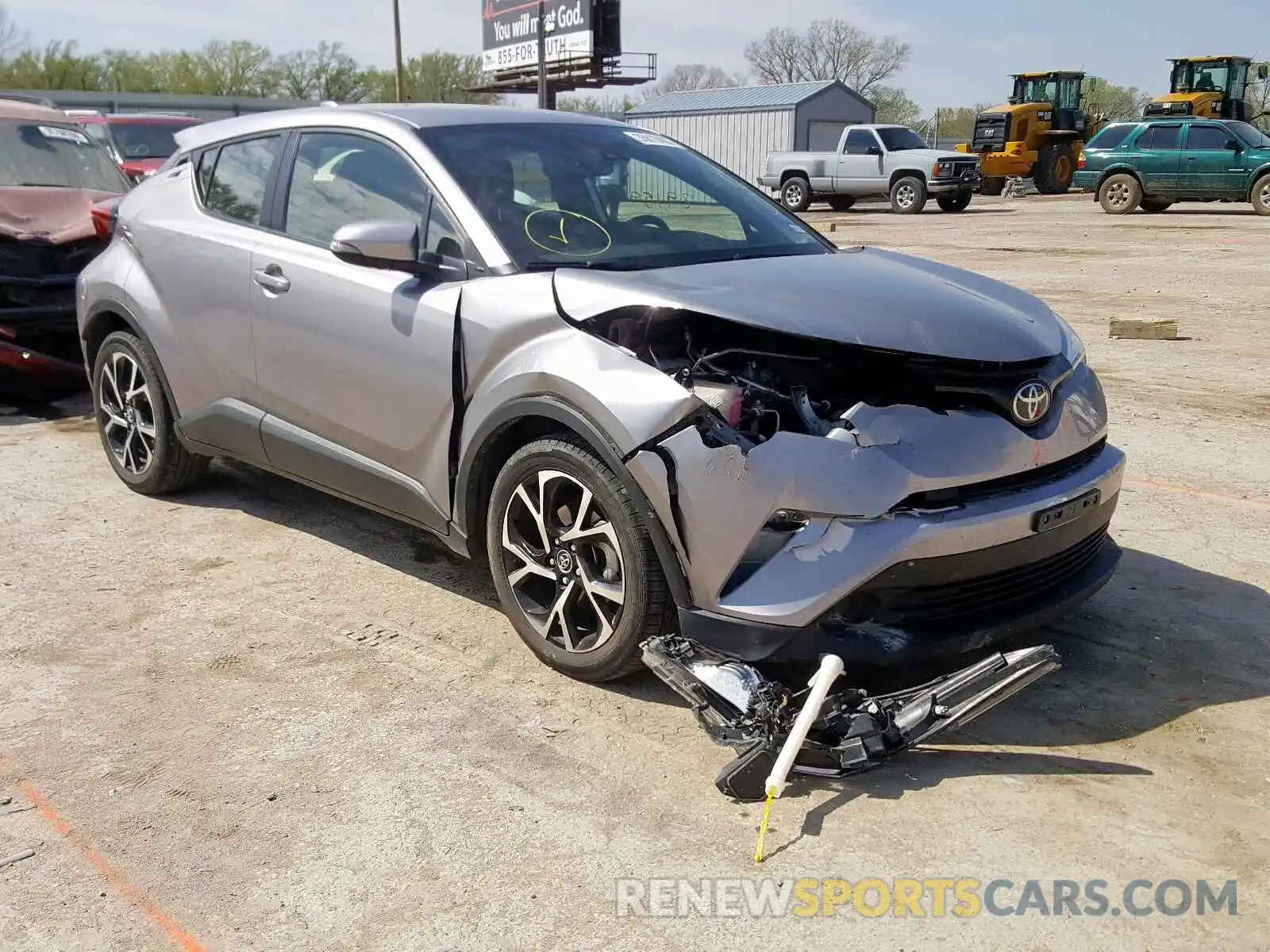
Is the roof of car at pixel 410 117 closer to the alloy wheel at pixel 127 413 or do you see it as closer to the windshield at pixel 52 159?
the alloy wheel at pixel 127 413

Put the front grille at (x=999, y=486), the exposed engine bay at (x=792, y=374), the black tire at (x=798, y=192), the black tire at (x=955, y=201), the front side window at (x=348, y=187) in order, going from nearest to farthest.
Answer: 1. the front grille at (x=999, y=486)
2. the exposed engine bay at (x=792, y=374)
3. the front side window at (x=348, y=187)
4. the black tire at (x=955, y=201)
5. the black tire at (x=798, y=192)

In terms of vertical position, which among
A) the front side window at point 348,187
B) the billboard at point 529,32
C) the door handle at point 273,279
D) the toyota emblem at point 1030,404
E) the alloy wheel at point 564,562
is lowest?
the alloy wheel at point 564,562

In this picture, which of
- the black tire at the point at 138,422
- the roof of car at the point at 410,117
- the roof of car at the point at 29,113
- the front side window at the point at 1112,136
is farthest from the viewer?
the front side window at the point at 1112,136

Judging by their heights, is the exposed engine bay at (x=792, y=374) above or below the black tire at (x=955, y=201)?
above

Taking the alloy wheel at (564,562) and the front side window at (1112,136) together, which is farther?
the front side window at (1112,136)

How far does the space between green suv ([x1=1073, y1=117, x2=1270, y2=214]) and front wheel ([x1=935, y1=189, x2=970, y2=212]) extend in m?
3.66

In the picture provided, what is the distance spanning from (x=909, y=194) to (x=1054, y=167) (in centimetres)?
876

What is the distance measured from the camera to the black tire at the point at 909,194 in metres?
27.2

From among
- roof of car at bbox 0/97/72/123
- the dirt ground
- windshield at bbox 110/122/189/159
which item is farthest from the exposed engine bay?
windshield at bbox 110/122/189/159

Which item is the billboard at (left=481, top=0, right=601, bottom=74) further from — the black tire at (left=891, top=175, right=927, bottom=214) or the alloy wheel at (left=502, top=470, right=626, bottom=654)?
the alloy wheel at (left=502, top=470, right=626, bottom=654)

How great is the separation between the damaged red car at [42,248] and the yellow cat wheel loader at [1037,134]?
28095mm

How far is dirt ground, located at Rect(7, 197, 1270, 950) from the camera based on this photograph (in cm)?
256

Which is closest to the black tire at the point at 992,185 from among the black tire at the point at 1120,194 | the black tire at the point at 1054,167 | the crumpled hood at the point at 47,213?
the black tire at the point at 1054,167

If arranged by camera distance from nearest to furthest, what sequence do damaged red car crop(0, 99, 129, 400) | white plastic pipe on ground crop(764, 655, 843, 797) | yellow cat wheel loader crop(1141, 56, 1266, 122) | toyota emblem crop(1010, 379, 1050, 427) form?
white plastic pipe on ground crop(764, 655, 843, 797) → toyota emblem crop(1010, 379, 1050, 427) → damaged red car crop(0, 99, 129, 400) → yellow cat wheel loader crop(1141, 56, 1266, 122)
